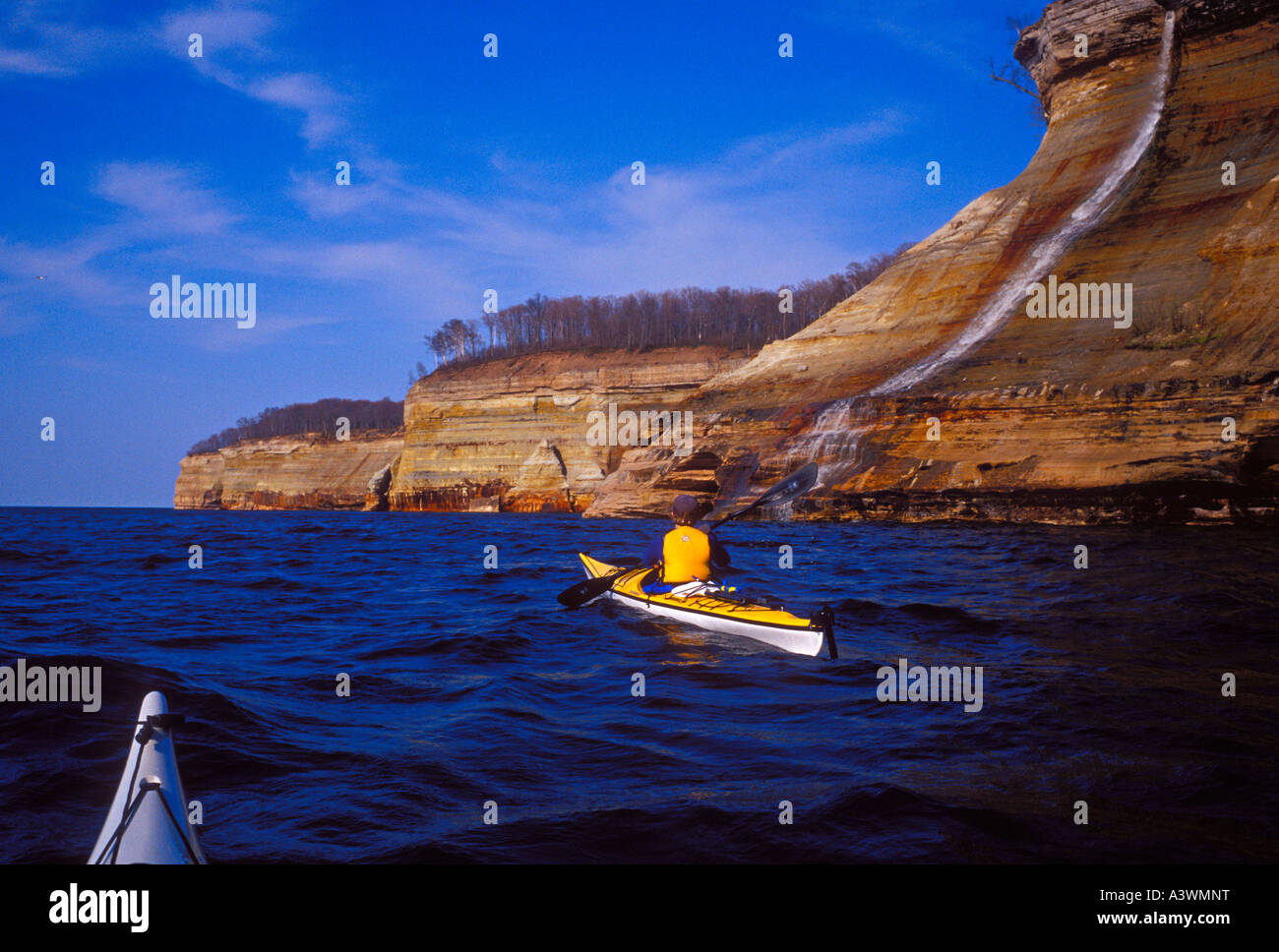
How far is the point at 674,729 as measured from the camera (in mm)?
5965

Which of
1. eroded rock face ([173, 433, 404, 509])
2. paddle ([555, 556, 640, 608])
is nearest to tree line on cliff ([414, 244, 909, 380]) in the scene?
eroded rock face ([173, 433, 404, 509])

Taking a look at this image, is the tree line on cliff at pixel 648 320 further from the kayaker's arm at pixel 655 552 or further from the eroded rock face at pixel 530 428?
the kayaker's arm at pixel 655 552

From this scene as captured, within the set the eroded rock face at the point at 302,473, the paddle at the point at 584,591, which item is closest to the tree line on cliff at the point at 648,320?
the eroded rock face at the point at 302,473

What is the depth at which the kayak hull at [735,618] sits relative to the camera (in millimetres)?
8070

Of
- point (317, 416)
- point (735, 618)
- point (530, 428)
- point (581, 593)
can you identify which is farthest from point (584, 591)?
point (317, 416)

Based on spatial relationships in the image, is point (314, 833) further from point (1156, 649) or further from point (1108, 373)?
point (1108, 373)

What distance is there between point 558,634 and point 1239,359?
2094cm

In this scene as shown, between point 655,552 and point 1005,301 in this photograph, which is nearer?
point 655,552

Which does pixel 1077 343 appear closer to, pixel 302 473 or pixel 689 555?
pixel 689 555

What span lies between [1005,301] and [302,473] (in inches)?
2457

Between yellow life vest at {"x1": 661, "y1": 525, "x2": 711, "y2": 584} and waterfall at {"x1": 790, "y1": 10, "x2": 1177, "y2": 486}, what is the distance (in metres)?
19.0

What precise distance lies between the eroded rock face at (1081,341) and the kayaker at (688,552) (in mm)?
16589

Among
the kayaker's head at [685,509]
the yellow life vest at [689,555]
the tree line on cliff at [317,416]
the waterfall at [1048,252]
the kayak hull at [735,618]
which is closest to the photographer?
the kayak hull at [735,618]

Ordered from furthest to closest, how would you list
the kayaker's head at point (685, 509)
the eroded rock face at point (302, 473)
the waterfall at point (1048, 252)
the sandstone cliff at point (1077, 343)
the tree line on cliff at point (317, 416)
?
the tree line on cliff at point (317, 416) → the eroded rock face at point (302, 473) → the waterfall at point (1048, 252) → the sandstone cliff at point (1077, 343) → the kayaker's head at point (685, 509)
